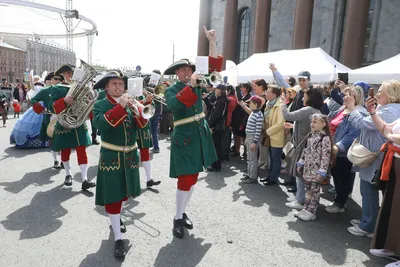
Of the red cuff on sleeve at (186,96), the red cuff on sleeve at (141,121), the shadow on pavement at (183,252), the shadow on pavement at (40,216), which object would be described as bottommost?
the shadow on pavement at (40,216)

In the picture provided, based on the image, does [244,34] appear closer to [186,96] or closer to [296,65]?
[296,65]

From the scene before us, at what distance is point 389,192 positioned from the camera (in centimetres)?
320

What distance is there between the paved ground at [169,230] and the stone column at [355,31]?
1050cm

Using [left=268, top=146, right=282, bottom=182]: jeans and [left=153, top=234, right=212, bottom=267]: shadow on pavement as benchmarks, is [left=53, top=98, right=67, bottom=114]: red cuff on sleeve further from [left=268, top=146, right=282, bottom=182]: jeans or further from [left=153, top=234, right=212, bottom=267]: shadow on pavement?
[left=268, top=146, right=282, bottom=182]: jeans

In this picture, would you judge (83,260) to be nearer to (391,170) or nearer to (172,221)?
(172,221)

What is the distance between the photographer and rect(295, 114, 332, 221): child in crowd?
410 cm

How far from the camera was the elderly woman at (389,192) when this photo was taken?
3.07 metres

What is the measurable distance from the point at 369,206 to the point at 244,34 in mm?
22136

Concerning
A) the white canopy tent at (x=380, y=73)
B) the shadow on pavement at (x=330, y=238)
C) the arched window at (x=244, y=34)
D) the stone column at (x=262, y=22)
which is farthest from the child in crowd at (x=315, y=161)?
the arched window at (x=244, y=34)

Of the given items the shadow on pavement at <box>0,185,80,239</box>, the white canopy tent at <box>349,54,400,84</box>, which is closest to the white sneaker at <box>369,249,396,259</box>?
the shadow on pavement at <box>0,185,80,239</box>

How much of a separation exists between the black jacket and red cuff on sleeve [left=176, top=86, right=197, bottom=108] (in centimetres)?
345

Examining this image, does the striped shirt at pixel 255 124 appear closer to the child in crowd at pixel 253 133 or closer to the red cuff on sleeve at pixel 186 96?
the child in crowd at pixel 253 133

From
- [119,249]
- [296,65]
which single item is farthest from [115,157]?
[296,65]

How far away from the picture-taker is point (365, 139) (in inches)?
147
